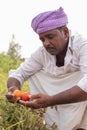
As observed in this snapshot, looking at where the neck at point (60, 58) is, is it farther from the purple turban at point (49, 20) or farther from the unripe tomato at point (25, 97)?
the unripe tomato at point (25, 97)

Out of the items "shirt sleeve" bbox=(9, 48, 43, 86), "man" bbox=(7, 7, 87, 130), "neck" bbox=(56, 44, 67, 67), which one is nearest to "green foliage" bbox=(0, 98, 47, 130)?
"man" bbox=(7, 7, 87, 130)

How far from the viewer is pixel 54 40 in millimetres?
5410

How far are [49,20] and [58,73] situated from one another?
0.64 meters

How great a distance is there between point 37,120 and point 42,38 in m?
0.84

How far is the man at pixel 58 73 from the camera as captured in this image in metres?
5.18

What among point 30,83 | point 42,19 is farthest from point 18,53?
point 42,19

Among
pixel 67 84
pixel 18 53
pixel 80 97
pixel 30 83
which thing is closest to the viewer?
pixel 80 97

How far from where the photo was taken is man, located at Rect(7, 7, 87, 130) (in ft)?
17.0

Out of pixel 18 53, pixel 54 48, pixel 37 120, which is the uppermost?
pixel 54 48

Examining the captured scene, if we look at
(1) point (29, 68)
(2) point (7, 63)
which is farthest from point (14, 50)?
(1) point (29, 68)

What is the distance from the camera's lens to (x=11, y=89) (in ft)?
18.9

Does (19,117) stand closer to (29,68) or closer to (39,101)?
(39,101)

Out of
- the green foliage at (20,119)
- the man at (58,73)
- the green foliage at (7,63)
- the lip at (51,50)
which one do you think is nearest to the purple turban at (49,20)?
the man at (58,73)

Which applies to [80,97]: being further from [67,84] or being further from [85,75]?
[67,84]
